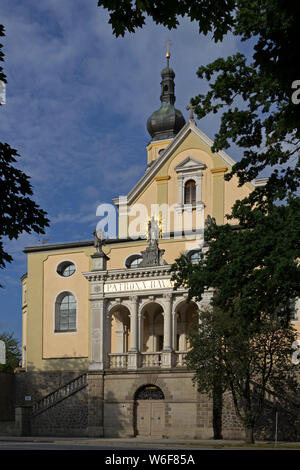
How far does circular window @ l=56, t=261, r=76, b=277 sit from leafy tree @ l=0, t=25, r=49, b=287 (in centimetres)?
3190

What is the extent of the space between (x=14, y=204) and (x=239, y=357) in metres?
18.8

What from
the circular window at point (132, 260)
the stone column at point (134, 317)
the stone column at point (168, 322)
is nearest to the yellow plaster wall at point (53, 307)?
the circular window at point (132, 260)

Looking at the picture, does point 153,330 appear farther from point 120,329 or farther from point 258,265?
point 258,265

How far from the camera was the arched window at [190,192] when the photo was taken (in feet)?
147

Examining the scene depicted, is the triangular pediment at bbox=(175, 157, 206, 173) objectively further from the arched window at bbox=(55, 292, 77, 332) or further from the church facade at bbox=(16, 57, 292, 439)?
the arched window at bbox=(55, 292, 77, 332)

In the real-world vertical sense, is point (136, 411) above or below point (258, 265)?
below

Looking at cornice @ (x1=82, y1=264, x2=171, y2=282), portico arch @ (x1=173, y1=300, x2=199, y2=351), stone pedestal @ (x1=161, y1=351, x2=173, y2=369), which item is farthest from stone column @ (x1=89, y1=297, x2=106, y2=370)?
portico arch @ (x1=173, y1=300, x2=199, y2=351)

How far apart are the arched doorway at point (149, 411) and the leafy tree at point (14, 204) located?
79.3 ft

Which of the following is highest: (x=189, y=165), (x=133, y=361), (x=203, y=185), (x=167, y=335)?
(x=189, y=165)

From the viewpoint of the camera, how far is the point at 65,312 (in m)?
45.9

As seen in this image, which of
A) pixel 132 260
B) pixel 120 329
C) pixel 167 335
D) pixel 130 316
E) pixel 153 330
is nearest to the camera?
pixel 167 335

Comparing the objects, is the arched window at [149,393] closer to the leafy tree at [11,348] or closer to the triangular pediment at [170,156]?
the triangular pediment at [170,156]

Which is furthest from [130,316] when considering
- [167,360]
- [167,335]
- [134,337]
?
[167,360]
